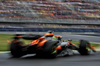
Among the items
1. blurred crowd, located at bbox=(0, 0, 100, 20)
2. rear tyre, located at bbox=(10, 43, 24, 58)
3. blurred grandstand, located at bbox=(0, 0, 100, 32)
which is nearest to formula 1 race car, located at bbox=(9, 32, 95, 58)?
rear tyre, located at bbox=(10, 43, 24, 58)

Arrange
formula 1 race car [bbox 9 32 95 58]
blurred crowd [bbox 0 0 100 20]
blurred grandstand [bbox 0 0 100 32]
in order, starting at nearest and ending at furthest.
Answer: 1. formula 1 race car [bbox 9 32 95 58]
2. blurred grandstand [bbox 0 0 100 32]
3. blurred crowd [bbox 0 0 100 20]

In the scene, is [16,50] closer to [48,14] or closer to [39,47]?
[39,47]

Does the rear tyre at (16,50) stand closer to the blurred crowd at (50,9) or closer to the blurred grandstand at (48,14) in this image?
the blurred grandstand at (48,14)

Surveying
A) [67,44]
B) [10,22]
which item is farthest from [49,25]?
[67,44]

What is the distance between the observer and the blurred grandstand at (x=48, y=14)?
3197 cm

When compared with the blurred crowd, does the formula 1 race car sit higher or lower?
higher

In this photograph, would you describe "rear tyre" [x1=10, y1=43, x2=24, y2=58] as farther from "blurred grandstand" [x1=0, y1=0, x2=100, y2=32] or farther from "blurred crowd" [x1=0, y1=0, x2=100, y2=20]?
"blurred crowd" [x1=0, y1=0, x2=100, y2=20]

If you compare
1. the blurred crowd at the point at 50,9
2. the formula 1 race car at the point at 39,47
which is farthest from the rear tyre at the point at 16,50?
the blurred crowd at the point at 50,9

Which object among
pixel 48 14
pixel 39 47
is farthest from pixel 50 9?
pixel 39 47

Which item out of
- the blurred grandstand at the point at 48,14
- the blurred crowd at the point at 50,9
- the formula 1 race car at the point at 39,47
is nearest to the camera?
the formula 1 race car at the point at 39,47

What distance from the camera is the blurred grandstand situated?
31969 millimetres

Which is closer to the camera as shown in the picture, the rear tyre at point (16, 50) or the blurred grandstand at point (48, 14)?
the rear tyre at point (16, 50)

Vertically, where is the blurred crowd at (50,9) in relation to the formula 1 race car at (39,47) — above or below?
below

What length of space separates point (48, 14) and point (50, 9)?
5.64 feet
